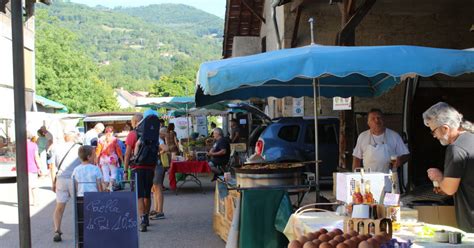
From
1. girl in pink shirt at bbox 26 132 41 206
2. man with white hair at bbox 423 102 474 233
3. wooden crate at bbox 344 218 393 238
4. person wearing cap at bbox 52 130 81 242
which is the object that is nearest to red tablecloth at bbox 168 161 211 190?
girl in pink shirt at bbox 26 132 41 206

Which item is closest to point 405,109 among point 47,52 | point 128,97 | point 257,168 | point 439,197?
point 439,197

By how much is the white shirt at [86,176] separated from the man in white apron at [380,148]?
3471 mm

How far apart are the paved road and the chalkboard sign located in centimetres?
175

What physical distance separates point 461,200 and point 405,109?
474 cm

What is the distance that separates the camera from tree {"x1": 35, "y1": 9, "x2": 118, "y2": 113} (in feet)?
181

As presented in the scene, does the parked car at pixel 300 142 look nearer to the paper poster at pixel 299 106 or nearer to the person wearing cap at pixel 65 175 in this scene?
the paper poster at pixel 299 106

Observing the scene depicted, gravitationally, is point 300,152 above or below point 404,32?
below

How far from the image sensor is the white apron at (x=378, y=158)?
7492mm

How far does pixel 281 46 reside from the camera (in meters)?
17.8

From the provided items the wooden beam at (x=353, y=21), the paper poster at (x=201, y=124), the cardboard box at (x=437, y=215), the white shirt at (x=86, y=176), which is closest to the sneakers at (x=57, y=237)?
the white shirt at (x=86, y=176)

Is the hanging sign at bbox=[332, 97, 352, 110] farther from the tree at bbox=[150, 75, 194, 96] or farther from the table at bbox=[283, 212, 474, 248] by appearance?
the tree at bbox=[150, 75, 194, 96]

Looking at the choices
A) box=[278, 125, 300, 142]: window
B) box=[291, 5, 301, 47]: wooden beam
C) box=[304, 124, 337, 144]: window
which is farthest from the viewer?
box=[291, 5, 301, 47]: wooden beam

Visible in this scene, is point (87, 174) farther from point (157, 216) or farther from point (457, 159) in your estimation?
point (457, 159)

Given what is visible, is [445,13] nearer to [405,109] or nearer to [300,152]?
[300,152]
